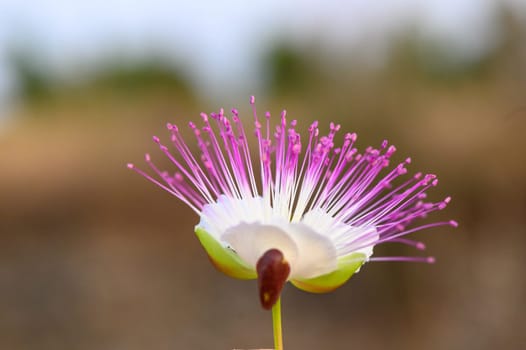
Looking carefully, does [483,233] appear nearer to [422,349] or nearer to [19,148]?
[422,349]

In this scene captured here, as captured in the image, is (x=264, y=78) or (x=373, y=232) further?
(x=264, y=78)

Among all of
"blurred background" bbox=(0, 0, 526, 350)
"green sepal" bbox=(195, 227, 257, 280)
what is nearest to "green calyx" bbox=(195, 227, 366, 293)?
"green sepal" bbox=(195, 227, 257, 280)

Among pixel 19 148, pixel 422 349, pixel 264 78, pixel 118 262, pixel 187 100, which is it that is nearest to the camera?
pixel 422 349

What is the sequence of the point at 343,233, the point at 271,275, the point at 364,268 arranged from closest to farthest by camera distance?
the point at 271,275 → the point at 343,233 → the point at 364,268

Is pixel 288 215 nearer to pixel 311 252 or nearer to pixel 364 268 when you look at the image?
pixel 311 252

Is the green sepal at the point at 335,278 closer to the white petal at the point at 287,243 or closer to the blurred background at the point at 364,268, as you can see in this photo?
the white petal at the point at 287,243

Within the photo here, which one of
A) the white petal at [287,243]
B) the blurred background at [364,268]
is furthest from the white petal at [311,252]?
the blurred background at [364,268]

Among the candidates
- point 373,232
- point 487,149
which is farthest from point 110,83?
point 373,232

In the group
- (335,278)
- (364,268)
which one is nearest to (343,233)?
(335,278)

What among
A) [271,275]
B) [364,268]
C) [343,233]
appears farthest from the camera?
[364,268]

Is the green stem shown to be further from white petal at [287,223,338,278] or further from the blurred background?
the blurred background

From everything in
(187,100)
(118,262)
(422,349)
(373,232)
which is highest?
(187,100)
